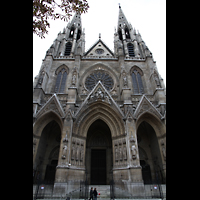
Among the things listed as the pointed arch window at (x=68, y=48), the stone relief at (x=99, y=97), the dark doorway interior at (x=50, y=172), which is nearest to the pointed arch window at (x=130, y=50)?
the pointed arch window at (x=68, y=48)

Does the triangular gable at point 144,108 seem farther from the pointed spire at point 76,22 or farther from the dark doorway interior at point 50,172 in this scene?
the pointed spire at point 76,22

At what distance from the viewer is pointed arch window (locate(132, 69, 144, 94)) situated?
17641 millimetres

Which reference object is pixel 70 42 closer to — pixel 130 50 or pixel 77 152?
pixel 130 50

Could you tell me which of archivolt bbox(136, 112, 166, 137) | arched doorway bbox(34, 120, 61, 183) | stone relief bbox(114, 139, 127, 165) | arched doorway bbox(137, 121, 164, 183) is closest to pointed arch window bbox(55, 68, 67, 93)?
arched doorway bbox(34, 120, 61, 183)

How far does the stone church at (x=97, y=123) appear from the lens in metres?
11.6

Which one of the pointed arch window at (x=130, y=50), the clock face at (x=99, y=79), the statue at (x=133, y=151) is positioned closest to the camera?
the statue at (x=133, y=151)

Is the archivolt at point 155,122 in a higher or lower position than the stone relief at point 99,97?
lower

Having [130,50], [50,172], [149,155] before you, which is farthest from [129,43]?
[50,172]

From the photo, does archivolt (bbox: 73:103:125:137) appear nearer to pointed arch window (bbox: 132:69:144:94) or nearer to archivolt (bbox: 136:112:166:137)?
archivolt (bbox: 136:112:166:137)

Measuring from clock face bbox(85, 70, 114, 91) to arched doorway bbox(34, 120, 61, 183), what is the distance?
6.83 metres

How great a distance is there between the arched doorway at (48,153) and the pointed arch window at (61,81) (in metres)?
4.29
